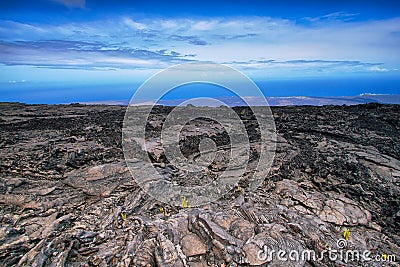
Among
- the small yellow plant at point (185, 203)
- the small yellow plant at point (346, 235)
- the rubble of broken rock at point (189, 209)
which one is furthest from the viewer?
the small yellow plant at point (185, 203)

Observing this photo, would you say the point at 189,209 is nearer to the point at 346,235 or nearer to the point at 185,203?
the point at 185,203

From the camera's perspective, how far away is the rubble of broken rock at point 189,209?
5438mm

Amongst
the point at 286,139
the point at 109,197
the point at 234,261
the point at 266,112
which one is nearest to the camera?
the point at 234,261

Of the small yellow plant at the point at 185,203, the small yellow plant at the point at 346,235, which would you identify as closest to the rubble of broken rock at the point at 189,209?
the small yellow plant at the point at 346,235

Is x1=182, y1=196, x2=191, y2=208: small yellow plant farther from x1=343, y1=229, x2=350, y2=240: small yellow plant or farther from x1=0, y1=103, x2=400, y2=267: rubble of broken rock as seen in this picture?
x1=343, y1=229, x2=350, y2=240: small yellow plant

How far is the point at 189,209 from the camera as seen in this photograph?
23.2 ft

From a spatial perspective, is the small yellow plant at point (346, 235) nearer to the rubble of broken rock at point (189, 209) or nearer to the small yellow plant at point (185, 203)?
the rubble of broken rock at point (189, 209)

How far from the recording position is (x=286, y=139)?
11.8 m

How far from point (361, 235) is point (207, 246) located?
409cm

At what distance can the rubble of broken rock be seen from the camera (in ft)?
17.8

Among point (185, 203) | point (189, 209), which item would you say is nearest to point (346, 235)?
point (189, 209)

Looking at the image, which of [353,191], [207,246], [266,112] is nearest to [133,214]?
[207,246]

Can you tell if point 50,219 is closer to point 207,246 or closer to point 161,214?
point 161,214


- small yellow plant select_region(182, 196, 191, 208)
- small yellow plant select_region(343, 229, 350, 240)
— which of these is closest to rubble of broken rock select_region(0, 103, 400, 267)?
small yellow plant select_region(343, 229, 350, 240)
